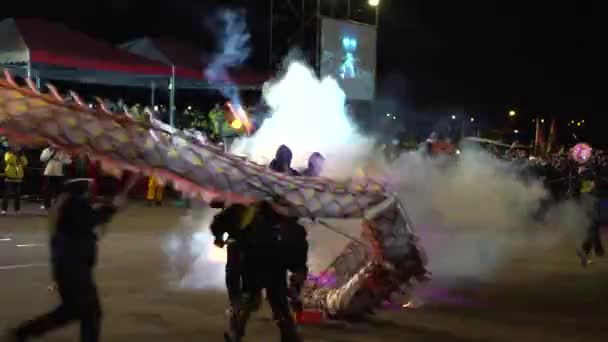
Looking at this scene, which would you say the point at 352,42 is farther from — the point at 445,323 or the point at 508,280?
the point at 445,323

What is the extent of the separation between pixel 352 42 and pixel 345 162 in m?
9.77

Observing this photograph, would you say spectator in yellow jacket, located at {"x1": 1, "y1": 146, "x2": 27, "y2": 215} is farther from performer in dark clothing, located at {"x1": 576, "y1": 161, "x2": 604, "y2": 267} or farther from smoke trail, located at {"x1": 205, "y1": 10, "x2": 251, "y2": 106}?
performer in dark clothing, located at {"x1": 576, "y1": 161, "x2": 604, "y2": 267}

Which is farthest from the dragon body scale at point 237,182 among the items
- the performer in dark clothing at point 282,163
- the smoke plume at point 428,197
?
the smoke plume at point 428,197

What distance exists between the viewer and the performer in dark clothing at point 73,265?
538cm

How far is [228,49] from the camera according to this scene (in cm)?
2400

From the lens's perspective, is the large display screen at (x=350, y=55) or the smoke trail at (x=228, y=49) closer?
the large display screen at (x=350, y=55)

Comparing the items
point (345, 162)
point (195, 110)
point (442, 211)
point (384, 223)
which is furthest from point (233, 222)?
point (195, 110)

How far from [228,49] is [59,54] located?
7.43 metres

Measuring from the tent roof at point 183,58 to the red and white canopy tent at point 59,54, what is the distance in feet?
1.76

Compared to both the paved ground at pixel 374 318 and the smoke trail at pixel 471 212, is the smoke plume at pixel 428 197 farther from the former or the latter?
the paved ground at pixel 374 318

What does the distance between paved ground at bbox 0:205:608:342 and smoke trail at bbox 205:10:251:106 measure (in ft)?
31.4

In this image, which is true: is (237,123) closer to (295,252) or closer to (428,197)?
(428,197)

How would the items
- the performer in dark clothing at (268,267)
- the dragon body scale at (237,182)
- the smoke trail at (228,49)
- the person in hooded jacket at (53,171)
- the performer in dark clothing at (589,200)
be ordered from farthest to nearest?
the smoke trail at (228,49), the person in hooded jacket at (53,171), the performer in dark clothing at (589,200), the performer in dark clothing at (268,267), the dragon body scale at (237,182)

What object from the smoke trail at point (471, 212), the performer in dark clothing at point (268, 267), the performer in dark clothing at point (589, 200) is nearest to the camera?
the performer in dark clothing at point (268, 267)
